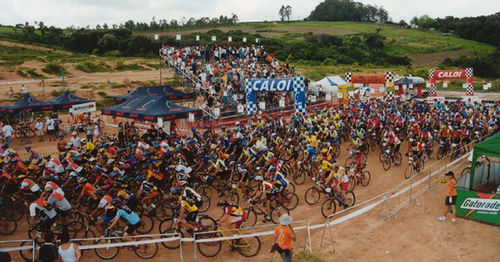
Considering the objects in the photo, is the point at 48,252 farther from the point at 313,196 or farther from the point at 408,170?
the point at 408,170

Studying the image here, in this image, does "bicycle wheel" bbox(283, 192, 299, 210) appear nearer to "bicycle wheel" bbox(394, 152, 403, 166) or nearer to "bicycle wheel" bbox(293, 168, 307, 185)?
"bicycle wheel" bbox(293, 168, 307, 185)

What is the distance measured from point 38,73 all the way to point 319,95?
37293 millimetres

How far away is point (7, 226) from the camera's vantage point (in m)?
10.7

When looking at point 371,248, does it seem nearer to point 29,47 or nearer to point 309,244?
point 309,244

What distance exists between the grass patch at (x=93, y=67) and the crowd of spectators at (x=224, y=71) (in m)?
26.2

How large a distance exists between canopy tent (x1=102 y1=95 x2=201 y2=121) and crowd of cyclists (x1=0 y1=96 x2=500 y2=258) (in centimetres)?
136

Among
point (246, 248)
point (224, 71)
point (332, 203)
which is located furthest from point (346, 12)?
point (246, 248)

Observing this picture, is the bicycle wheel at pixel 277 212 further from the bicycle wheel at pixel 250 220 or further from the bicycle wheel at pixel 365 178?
the bicycle wheel at pixel 365 178

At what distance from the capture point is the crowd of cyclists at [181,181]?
31.6 feet

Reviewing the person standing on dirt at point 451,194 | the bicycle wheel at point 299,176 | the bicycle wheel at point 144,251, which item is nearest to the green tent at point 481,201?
the person standing on dirt at point 451,194

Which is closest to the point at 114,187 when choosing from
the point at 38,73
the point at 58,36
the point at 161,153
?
the point at 161,153

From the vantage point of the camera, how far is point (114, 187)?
1076 cm

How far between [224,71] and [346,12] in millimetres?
149404

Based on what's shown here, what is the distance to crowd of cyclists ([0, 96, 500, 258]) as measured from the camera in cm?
962
